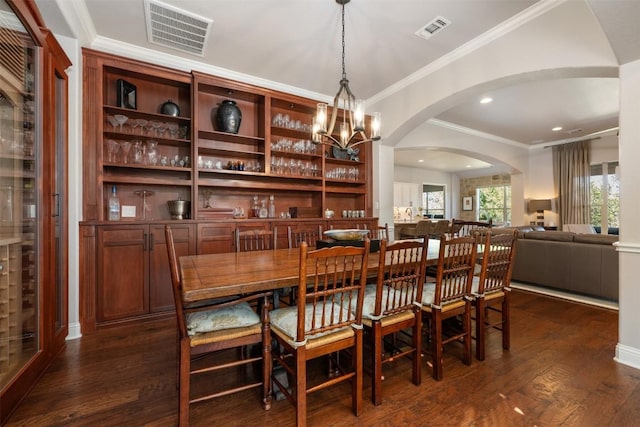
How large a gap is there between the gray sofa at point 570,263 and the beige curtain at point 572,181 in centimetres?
384

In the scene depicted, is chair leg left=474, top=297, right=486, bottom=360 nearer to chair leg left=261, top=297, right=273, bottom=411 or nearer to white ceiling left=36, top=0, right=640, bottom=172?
chair leg left=261, top=297, right=273, bottom=411

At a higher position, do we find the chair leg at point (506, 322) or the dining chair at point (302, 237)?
the dining chair at point (302, 237)

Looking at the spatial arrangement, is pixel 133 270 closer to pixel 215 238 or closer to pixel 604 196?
pixel 215 238

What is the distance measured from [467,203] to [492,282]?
9916 millimetres

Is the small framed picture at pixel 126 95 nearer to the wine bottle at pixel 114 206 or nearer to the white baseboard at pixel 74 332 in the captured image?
the wine bottle at pixel 114 206

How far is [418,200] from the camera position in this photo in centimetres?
1059

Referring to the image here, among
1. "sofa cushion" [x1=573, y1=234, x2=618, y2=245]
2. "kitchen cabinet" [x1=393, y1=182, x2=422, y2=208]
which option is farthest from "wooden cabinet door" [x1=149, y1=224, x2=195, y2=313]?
"kitchen cabinet" [x1=393, y1=182, x2=422, y2=208]

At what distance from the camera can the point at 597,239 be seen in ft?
11.6

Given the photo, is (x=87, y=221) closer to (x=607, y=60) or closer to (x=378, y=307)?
(x=378, y=307)

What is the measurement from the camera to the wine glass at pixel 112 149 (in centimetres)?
300

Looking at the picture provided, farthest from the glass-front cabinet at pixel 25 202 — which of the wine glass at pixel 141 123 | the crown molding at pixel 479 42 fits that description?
the crown molding at pixel 479 42

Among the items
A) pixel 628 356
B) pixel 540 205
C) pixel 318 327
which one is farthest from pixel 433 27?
pixel 540 205

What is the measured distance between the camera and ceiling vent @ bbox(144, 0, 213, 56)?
2.44 metres

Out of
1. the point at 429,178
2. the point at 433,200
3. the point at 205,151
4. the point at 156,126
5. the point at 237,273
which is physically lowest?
the point at 237,273
